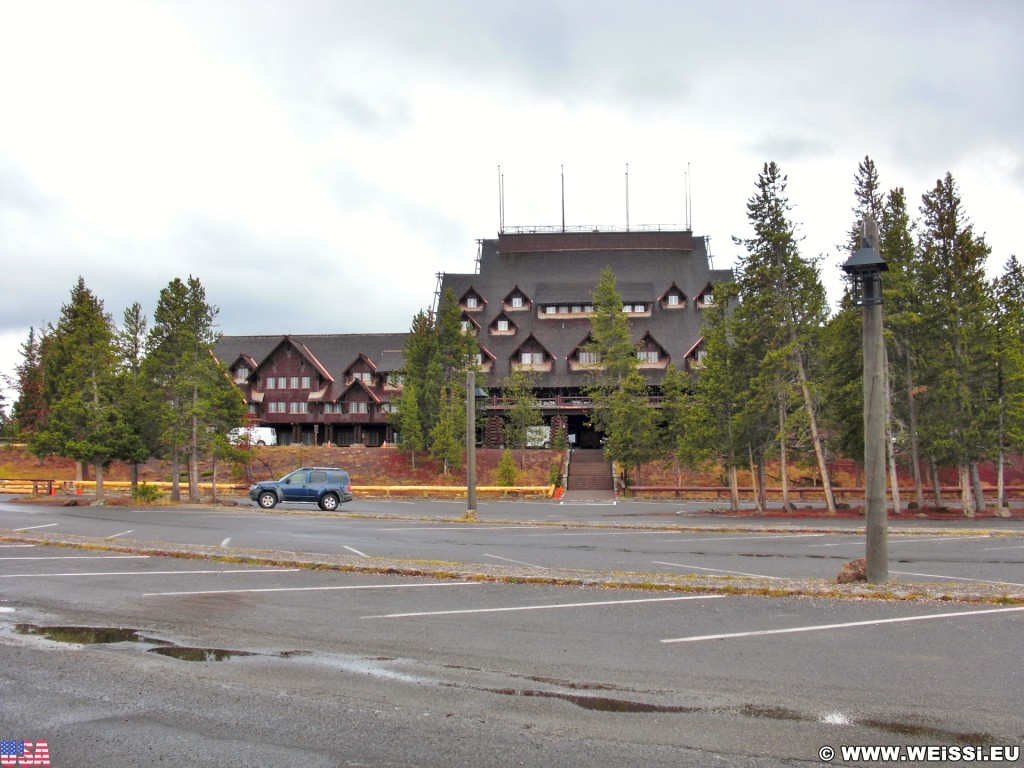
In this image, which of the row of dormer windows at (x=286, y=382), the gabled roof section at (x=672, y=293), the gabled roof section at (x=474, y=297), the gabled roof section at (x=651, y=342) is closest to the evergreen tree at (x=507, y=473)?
the gabled roof section at (x=651, y=342)

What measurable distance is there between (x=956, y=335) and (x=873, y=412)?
27018 millimetres

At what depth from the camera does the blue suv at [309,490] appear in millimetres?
35125

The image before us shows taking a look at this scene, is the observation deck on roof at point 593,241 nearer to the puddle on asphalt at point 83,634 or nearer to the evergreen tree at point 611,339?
the evergreen tree at point 611,339

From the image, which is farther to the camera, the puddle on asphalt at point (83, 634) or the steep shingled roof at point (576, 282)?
the steep shingled roof at point (576, 282)

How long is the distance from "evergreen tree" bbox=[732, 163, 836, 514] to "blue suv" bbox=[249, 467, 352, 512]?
64.4 feet

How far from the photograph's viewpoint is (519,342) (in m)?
69.1

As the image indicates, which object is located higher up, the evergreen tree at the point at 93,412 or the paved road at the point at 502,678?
the evergreen tree at the point at 93,412

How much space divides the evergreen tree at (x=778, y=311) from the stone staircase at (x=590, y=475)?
15.8 meters

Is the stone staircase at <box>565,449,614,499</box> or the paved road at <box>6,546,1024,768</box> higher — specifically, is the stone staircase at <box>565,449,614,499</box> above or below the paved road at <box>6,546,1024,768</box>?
below

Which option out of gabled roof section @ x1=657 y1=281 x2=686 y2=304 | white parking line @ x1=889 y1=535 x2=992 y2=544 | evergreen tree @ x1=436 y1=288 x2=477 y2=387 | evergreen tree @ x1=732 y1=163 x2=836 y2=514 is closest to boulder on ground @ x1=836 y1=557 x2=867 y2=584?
white parking line @ x1=889 y1=535 x2=992 y2=544

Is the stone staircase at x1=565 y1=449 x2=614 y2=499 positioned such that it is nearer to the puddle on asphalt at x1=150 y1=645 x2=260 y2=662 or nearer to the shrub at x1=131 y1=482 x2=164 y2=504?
the shrub at x1=131 y1=482 x2=164 y2=504

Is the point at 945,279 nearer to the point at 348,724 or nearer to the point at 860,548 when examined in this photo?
the point at 860,548

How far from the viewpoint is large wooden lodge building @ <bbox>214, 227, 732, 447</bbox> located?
6675cm

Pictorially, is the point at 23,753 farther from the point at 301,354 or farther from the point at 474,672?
the point at 301,354
